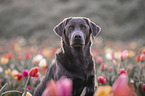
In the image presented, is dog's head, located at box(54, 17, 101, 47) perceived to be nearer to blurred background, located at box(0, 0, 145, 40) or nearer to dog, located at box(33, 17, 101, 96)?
dog, located at box(33, 17, 101, 96)

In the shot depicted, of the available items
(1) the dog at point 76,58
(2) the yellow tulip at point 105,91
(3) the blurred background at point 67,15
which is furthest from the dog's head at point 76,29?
(3) the blurred background at point 67,15

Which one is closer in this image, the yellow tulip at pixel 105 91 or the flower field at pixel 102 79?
the flower field at pixel 102 79

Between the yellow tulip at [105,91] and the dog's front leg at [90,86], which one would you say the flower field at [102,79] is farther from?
the dog's front leg at [90,86]

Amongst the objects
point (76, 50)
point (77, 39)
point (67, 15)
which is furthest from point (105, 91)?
point (67, 15)

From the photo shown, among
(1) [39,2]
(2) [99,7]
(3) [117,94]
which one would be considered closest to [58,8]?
(1) [39,2]

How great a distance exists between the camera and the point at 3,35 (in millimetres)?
11875

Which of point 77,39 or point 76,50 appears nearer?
point 77,39

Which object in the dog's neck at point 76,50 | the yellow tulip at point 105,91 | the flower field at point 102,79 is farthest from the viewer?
the dog's neck at point 76,50

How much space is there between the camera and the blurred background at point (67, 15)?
10666mm

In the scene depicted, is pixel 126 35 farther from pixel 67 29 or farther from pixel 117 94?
pixel 117 94

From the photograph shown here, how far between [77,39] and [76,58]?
1.07 feet

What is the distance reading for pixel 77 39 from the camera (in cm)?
215

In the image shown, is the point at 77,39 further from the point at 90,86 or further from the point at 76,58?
the point at 90,86

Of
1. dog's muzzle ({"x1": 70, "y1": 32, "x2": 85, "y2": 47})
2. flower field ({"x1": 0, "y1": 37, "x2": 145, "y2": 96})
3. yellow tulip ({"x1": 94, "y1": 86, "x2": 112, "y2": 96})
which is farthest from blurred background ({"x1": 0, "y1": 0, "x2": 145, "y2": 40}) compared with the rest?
yellow tulip ({"x1": 94, "y1": 86, "x2": 112, "y2": 96})
